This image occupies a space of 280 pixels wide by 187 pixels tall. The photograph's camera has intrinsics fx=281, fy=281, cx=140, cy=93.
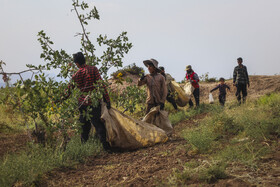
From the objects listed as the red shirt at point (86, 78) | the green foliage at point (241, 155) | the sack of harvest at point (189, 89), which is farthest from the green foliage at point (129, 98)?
the sack of harvest at point (189, 89)

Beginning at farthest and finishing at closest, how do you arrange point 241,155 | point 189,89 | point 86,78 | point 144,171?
point 189,89, point 86,78, point 144,171, point 241,155

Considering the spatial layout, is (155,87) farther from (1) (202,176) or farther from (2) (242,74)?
(2) (242,74)

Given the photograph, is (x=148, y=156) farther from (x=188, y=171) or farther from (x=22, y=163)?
(x=22, y=163)

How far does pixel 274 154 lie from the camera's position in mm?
3156

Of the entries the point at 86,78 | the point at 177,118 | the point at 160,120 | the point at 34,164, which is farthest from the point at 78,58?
the point at 177,118

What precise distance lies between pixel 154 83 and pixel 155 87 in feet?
0.28

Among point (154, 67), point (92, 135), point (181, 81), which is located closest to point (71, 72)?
point (92, 135)

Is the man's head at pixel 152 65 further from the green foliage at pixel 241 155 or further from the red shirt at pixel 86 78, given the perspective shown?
the green foliage at pixel 241 155

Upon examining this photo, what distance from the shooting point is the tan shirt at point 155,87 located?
580 centimetres

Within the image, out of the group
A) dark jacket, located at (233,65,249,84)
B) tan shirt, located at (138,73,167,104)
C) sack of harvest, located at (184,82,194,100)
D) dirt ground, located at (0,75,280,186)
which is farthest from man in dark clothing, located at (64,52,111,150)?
dark jacket, located at (233,65,249,84)

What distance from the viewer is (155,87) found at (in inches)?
229

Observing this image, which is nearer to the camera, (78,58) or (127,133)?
(78,58)

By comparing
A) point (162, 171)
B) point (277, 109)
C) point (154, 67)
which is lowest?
point (162, 171)

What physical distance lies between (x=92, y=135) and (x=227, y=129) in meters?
2.54
